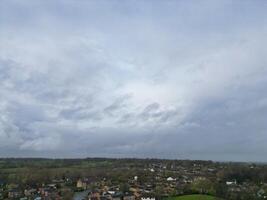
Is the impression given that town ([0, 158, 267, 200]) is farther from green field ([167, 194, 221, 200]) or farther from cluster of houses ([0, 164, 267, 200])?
green field ([167, 194, 221, 200])

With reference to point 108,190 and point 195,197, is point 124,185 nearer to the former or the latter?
point 108,190

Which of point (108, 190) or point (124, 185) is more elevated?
point (124, 185)

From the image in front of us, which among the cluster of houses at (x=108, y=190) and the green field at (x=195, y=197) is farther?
the cluster of houses at (x=108, y=190)

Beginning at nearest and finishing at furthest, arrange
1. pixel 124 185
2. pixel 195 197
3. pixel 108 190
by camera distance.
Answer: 1. pixel 195 197
2. pixel 108 190
3. pixel 124 185

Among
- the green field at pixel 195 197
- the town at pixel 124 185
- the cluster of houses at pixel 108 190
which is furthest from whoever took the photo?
the cluster of houses at pixel 108 190

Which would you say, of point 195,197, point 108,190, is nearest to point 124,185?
point 108,190

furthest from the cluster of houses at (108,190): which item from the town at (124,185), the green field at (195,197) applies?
the green field at (195,197)

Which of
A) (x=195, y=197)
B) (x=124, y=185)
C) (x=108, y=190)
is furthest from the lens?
(x=124, y=185)

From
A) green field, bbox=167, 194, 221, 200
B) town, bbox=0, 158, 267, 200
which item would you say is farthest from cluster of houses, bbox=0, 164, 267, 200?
green field, bbox=167, 194, 221, 200

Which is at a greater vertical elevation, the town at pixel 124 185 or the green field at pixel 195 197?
the town at pixel 124 185

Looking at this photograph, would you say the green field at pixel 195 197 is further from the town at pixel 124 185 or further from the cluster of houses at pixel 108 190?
the cluster of houses at pixel 108 190

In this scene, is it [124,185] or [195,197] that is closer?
[195,197]
